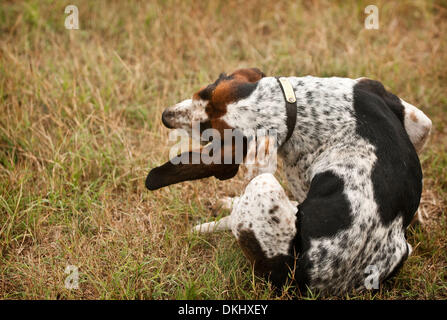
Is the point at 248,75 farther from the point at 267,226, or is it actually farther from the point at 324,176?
the point at 267,226

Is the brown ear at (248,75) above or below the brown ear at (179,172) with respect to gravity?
above

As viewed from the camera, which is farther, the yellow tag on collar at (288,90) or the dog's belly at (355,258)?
the yellow tag on collar at (288,90)

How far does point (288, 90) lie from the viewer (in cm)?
366

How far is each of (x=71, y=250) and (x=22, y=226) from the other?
67cm

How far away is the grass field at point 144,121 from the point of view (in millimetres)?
3887

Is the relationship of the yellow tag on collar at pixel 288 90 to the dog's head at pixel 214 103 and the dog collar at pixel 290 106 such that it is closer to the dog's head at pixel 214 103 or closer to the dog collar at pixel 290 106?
the dog collar at pixel 290 106

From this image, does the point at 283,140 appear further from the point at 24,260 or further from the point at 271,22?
the point at 271,22

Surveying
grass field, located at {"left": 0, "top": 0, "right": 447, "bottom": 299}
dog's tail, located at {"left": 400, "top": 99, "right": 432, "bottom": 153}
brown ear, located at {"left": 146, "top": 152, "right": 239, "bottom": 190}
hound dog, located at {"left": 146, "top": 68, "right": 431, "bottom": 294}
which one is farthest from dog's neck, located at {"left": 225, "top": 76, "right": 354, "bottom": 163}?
grass field, located at {"left": 0, "top": 0, "right": 447, "bottom": 299}

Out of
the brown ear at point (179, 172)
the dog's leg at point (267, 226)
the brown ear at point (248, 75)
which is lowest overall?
the dog's leg at point (267, 226)

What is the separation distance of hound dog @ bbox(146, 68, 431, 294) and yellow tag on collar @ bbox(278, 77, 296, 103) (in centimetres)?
4

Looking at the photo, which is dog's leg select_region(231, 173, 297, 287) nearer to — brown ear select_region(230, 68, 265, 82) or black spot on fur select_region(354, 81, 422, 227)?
black spot on fur select_region(354, 81, 422, 227)

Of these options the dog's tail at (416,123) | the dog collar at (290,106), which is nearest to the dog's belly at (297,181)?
the dog collar at (290,106)

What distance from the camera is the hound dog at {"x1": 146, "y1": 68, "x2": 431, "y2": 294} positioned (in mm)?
3236

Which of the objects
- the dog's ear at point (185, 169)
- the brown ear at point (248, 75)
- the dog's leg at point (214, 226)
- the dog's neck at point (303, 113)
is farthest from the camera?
the dog's leg at point (214, 226)
